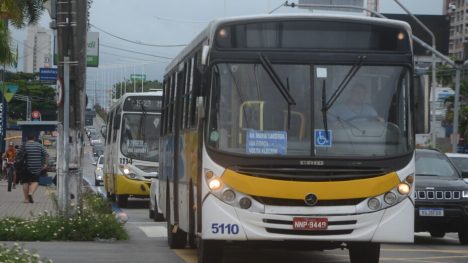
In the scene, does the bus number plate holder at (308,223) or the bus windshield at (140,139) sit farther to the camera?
the bus windshield at (140,139)

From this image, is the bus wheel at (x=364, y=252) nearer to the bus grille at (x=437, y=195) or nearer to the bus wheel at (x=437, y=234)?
the bus grille at (x=437, y=195)

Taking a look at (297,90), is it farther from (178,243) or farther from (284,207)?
(178,243)

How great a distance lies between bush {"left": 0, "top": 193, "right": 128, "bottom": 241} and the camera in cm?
1582

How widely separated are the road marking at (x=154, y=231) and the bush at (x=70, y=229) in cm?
180

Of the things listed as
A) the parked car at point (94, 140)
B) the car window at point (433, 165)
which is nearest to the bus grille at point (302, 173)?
the car window at point (433, 165)

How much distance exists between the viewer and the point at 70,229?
15859 mm

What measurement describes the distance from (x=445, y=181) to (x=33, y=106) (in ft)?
301

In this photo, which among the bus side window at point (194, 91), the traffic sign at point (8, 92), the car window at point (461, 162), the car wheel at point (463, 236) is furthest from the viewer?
the traffic sign at point (8, 92)

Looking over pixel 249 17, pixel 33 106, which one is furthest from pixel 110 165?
pixel 33 106

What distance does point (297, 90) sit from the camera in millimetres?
10969

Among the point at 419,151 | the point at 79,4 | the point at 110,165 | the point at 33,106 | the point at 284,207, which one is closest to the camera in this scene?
the point at 284,207

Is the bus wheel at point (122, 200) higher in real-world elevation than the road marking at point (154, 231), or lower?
lower

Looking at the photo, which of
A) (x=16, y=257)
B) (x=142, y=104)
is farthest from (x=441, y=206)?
(x=142, y=104)

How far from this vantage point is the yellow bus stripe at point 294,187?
10617 millimetres
